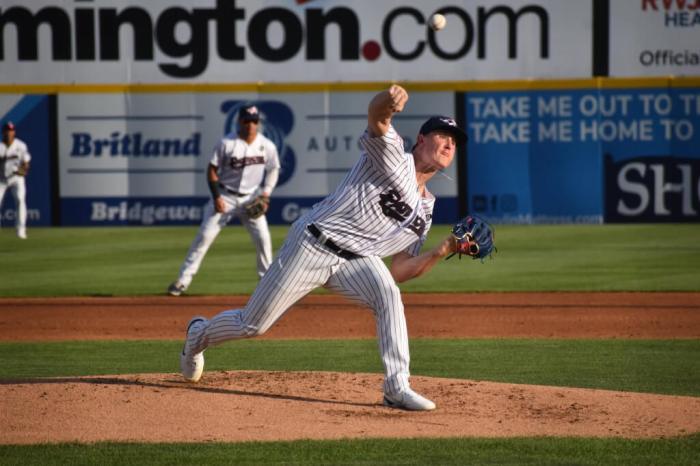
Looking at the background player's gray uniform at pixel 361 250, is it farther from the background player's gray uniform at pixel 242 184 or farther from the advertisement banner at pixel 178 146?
the advertisement banner at pixel 178 146

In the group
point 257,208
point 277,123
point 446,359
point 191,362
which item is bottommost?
point 446,359

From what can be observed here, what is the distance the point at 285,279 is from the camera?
6.30 meters

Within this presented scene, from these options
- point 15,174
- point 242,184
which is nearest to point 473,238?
point 242,184

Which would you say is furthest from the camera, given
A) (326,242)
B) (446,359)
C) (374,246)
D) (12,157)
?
(12,157)

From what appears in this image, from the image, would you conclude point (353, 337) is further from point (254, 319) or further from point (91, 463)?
point (91, 463)

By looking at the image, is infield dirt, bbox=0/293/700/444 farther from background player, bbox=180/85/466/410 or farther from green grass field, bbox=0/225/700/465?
background player, bbox=180/85/466/410

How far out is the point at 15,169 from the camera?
20.4 m

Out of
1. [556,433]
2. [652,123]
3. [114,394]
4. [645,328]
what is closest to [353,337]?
[645,328]

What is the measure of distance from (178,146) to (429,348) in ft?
44.8

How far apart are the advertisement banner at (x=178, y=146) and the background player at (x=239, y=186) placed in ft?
29.1

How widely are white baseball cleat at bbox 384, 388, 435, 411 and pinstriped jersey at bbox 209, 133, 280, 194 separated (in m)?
6.92

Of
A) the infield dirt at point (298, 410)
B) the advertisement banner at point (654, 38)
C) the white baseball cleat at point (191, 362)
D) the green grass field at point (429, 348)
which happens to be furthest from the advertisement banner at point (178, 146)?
the white baseball cleat at point (191, 362)

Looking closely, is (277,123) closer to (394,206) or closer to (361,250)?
(361,250)

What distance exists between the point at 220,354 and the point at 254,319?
3012 millimetres
